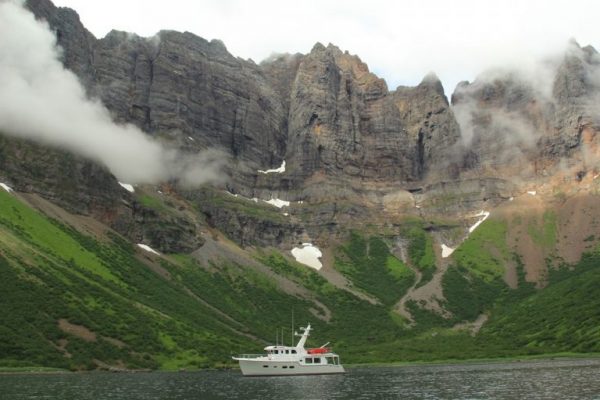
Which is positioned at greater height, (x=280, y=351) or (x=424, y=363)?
(x=280, y=351)

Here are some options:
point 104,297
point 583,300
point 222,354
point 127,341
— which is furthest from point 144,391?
point 583,300

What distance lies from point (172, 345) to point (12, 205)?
80.1 meters

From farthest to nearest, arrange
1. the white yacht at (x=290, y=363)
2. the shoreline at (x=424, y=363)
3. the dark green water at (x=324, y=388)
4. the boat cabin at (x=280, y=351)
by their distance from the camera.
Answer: the boat cabin at (x=280, y=351) < the white yacht at (x=290, y=363) < the shoreline at (x=424, y=363) < the dark green water at (x=324, y=388)

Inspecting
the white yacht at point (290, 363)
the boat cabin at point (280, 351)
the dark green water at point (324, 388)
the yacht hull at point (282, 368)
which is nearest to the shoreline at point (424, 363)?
the dark green water at point (324, 388)

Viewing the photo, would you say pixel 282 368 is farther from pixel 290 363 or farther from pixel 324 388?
pixel 324 388

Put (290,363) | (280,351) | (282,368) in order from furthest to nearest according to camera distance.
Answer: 1. (280,351)
2. (290,363)
3. (282,368)

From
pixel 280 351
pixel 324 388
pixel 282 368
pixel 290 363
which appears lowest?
pixel 324 388

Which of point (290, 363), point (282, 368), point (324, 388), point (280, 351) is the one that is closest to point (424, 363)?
point (290, 363)

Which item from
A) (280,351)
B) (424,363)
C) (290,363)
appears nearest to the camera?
(290,363)

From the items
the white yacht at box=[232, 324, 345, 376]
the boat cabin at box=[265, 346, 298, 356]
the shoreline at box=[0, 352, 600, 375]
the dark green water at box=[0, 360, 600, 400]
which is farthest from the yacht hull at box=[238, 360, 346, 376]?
the shoreline at box=[0, 352, 600, 375]

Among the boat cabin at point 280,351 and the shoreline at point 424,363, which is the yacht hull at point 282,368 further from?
the shoreline at point 424,363

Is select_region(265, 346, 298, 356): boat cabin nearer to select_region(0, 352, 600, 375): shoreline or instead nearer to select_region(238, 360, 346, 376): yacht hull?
select_region(238, 360, 346, 376): yacht hull

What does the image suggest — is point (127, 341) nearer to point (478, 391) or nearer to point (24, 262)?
point (24, 262)

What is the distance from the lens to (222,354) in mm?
159625
